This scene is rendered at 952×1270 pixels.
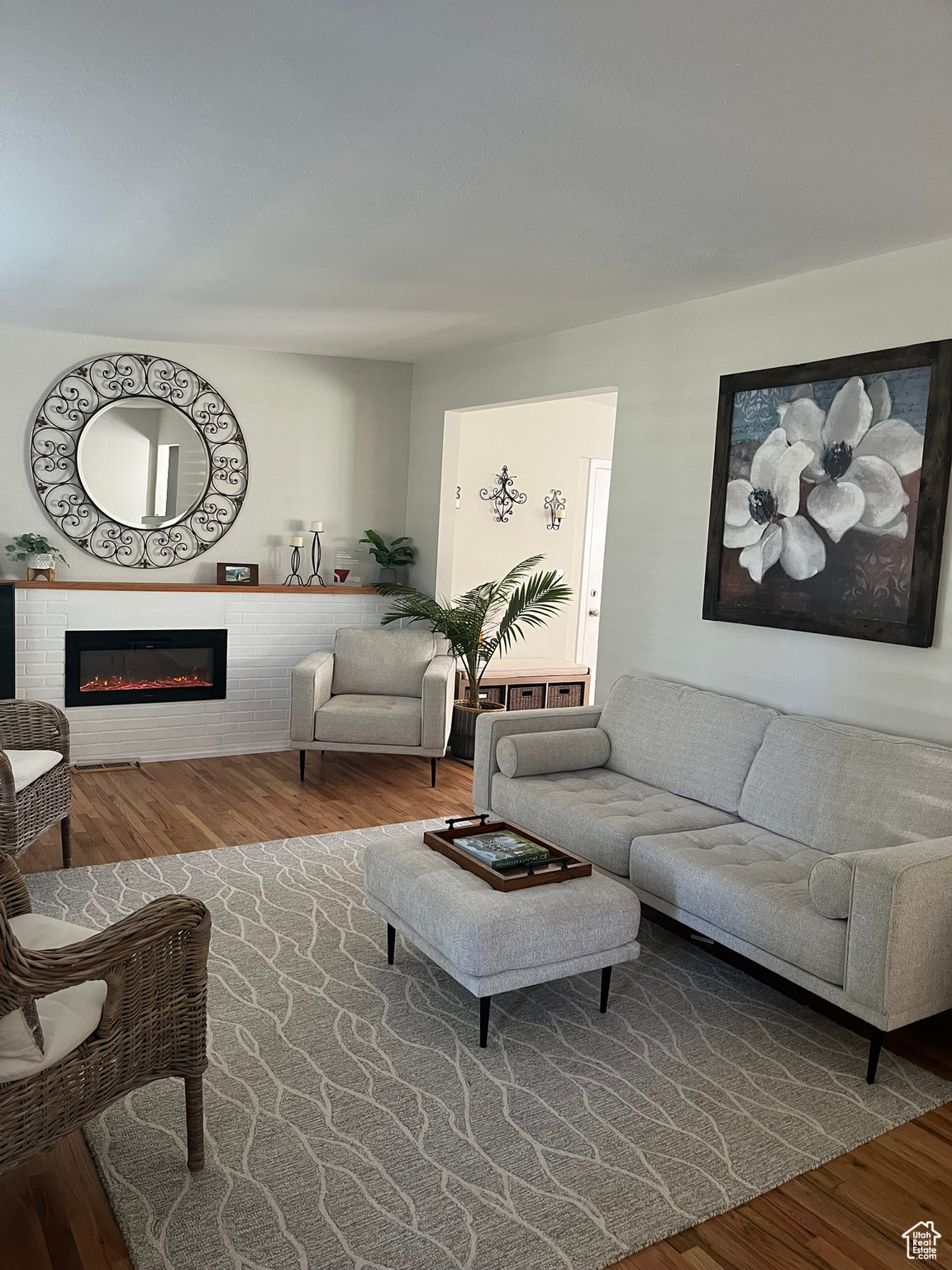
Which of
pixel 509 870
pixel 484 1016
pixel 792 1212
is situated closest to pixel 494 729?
pixel 509 870

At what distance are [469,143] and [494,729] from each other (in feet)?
8.00

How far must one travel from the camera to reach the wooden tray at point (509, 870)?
2953 mm

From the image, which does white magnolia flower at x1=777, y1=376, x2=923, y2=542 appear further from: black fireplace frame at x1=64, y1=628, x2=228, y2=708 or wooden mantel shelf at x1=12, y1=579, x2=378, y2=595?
black fireplace frame at x1=64, y1=628, x2=228, y2=708

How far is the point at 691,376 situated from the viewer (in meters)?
4.39

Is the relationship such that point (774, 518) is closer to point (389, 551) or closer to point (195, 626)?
point (389, 551)

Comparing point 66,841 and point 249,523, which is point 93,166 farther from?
point 249,523

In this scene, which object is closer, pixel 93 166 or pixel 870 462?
pixel 93 166

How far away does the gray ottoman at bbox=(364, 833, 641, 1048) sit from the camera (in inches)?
109

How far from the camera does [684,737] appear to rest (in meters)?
4.05

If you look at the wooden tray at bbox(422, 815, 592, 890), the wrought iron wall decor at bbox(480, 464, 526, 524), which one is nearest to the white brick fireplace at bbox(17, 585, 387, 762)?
the wrought iron wall decor at bbox(480, 464, 526, 524)

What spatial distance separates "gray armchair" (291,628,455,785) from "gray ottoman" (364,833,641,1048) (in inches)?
88.2

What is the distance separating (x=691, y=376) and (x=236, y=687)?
136 inches

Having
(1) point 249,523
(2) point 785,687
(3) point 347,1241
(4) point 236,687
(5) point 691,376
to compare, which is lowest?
(3) point 347,1241

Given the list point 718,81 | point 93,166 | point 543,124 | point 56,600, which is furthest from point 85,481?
point 718,81
